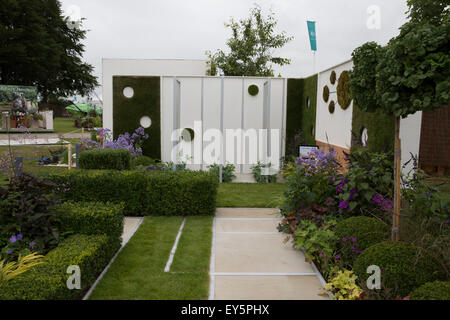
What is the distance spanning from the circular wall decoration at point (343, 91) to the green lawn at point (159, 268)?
4.27 m

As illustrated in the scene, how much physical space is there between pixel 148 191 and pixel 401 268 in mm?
4740

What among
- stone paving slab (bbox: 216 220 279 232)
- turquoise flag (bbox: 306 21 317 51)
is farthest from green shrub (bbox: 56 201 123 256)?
turquoise flag (bbox: 306 21 317 51)

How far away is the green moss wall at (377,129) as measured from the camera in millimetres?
6258

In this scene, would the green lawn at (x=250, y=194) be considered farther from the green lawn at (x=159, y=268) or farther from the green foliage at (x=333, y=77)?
the green foliage at (x=333, y=77)

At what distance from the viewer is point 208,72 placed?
1900 centimetres

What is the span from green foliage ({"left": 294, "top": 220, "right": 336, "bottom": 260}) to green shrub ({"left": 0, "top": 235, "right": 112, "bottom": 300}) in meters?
2.55

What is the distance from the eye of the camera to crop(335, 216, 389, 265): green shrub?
427cm

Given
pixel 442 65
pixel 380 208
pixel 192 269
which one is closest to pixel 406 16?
pixel 380 208

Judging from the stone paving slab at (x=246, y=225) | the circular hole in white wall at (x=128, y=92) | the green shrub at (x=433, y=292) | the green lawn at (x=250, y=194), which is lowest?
the stone paving slab at (x=246, y=225)

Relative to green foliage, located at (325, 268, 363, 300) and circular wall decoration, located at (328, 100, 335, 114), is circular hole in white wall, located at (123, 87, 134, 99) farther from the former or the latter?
green foliage, located at (325, 268, 363, 300)

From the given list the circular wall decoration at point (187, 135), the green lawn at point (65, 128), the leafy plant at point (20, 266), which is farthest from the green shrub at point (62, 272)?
the green lawn at point (65, 128)

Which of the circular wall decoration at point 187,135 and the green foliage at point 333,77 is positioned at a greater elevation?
the green foliage at point 333,77

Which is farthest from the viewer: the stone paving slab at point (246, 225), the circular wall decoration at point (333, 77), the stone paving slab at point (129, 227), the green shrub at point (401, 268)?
the circular wall decoration at point (333, 77)
